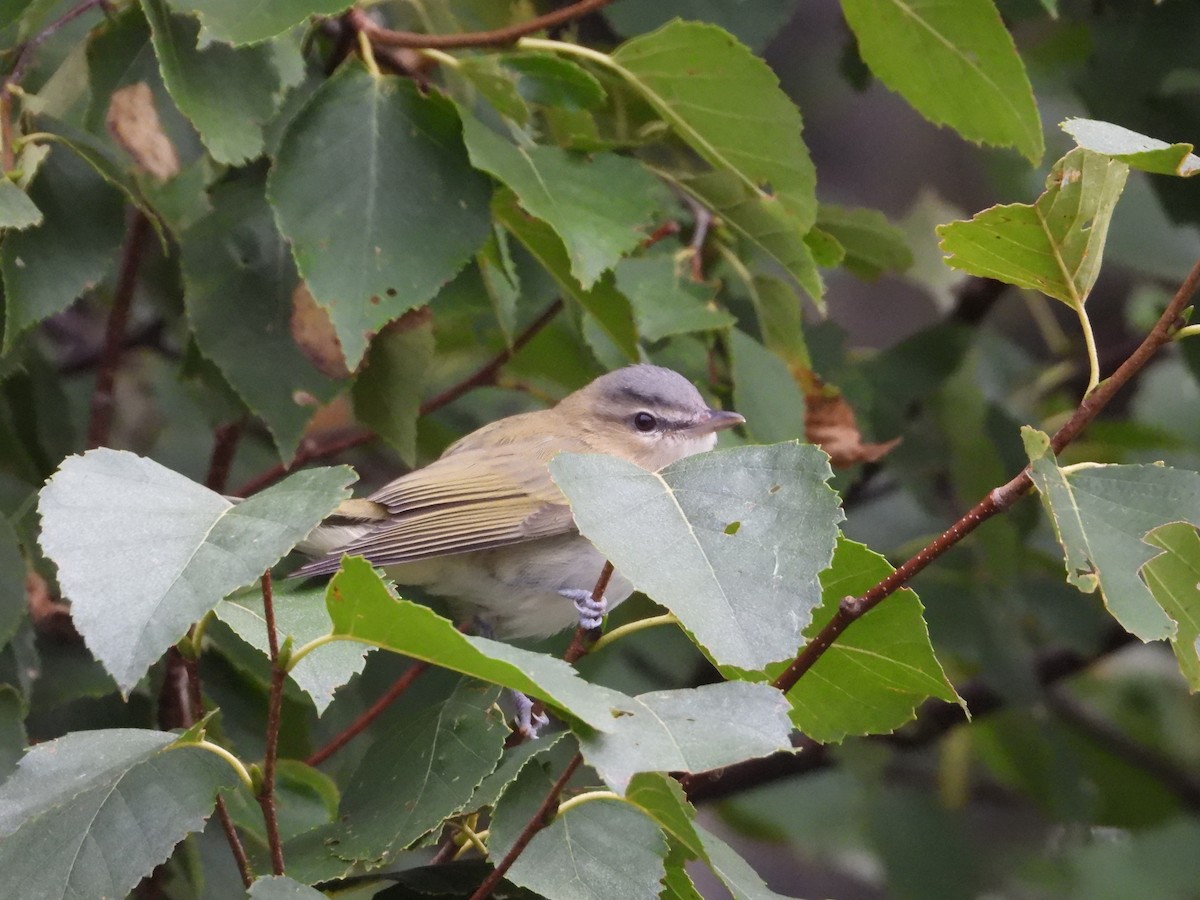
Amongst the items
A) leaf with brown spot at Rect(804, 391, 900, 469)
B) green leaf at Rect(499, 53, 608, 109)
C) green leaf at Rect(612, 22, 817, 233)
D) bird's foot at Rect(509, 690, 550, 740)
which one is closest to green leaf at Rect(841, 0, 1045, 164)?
green leaf at Rect(612, 22, 817, 233)

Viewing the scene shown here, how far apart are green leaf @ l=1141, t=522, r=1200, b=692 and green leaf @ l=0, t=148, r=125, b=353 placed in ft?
A: 5.19

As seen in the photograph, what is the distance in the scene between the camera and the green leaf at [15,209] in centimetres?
183

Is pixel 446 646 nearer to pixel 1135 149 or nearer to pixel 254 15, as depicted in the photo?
pixel 1135 149

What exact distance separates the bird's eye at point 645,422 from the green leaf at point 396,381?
0.76 meters

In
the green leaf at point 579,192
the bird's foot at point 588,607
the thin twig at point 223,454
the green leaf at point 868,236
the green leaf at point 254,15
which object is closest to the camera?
the bird's foot at point 588,607

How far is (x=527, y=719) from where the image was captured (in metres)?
2.01

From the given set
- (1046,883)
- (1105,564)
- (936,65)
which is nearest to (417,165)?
(936,65)

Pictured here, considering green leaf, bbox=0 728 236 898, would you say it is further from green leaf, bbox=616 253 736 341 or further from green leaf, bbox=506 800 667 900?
green leaf, bbox=616 253 736 341

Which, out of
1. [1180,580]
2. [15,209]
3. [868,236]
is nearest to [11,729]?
[15,209]

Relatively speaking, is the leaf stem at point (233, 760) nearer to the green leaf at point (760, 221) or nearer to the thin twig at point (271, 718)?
the thin twig at point (271, 718)

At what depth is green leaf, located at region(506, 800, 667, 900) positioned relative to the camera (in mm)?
1482

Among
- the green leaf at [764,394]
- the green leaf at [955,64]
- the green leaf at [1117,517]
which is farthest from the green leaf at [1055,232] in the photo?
the green leaf at [764,394]

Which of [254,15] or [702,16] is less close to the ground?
[254,15]

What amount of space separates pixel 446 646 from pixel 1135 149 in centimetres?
86
